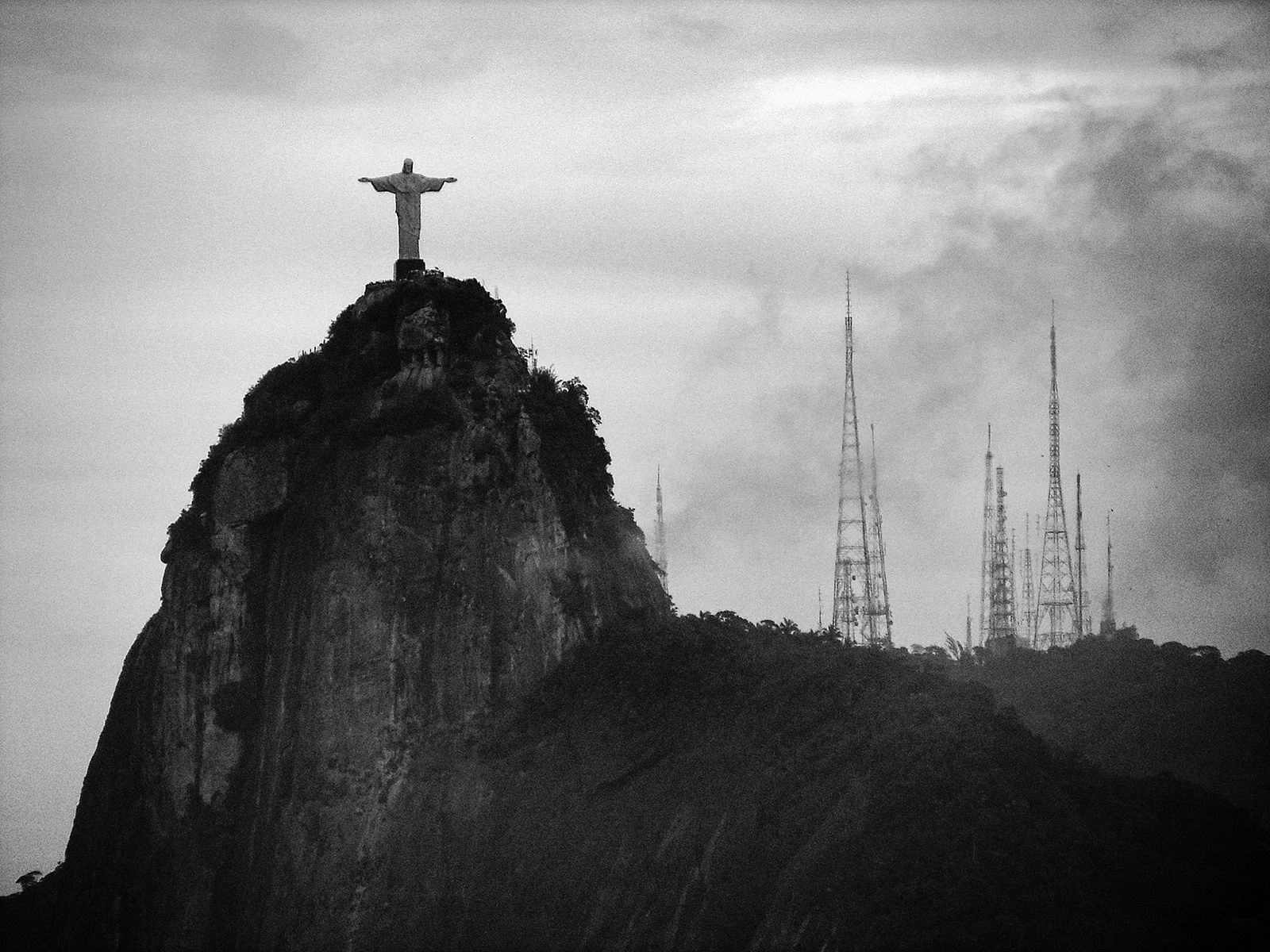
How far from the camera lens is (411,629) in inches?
3339

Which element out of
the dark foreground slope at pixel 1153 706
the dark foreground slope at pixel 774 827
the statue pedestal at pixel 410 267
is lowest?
the dark foreground slope at pixel 774 827

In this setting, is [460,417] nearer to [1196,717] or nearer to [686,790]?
[686,790]

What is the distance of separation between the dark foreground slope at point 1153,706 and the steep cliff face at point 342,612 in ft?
76.4

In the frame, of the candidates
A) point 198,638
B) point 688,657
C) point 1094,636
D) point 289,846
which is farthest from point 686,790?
point 1094,636

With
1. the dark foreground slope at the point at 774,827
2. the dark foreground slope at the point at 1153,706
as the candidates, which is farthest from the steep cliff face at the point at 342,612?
the dark foreground slope at the point at 1153,706

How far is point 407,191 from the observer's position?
90188 millimetres

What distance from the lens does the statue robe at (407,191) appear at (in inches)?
3548

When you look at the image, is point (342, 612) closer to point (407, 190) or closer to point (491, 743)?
point (491, 743)

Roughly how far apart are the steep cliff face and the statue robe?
87.0 inches

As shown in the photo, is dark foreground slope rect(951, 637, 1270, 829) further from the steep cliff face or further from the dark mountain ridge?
the steep cliff face

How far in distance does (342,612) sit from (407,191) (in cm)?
1611

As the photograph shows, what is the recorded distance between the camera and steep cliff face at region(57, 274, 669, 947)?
8425 centimetres

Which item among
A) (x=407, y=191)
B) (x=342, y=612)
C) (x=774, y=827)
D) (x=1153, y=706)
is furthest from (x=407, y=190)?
(x=1153, y=706)

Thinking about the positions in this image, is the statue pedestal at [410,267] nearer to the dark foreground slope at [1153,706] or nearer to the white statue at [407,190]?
the white statue at [407,190]
